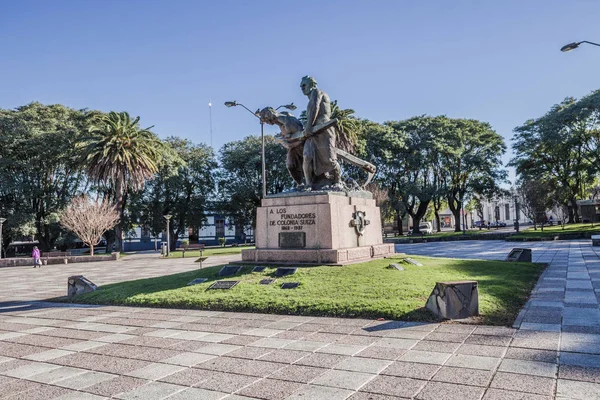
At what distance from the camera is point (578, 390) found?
11.7 feet

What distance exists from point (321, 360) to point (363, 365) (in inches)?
19.0

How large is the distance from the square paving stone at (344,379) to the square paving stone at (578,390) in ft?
5.18

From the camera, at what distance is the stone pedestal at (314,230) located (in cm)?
1079

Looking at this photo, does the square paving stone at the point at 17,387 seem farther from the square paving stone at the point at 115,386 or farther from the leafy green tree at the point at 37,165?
the leafy green tree at the point at 37,165

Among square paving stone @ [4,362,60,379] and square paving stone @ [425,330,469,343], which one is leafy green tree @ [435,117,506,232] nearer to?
square paving stone @ [425,330,469,343]

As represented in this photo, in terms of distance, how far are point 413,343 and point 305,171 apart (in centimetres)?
735

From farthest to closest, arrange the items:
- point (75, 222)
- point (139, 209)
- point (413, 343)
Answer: point (139, 209), point (75, 222), point (413, 343)

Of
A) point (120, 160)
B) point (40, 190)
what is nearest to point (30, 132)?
point (40, 190)

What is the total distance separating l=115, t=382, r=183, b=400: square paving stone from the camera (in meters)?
3.87

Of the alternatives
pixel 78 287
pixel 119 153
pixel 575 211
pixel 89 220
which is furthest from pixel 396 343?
pixel 575 211

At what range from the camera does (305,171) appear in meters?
12.1

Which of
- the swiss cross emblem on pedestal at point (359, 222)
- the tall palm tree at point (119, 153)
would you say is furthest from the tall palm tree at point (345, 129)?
the swiss cross emblem on pedestal at point (359, 222)

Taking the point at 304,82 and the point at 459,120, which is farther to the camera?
the point at 459,120

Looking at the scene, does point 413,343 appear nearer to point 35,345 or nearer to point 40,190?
point 35,345
